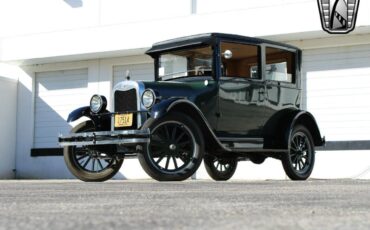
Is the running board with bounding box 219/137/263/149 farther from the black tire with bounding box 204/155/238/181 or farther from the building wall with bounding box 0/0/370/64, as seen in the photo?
the building wall with bounding box 0/0/370/64

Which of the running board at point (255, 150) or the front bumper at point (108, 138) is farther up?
the front bumper at point (108, 138)

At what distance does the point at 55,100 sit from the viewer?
61.4 ft

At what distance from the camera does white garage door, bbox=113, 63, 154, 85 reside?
55.6 ft

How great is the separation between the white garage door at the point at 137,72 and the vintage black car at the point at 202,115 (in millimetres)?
6542

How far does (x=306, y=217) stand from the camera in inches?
142

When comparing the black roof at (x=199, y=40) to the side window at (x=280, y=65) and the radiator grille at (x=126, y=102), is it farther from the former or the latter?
the radiator grille at (x=126, y=102)

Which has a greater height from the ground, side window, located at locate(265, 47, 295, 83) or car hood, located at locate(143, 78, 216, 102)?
side window, located at locate(265, 47, 295, 83)

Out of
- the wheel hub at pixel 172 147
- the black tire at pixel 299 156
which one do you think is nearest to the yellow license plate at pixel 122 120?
the wheel hub at pixel 172 147

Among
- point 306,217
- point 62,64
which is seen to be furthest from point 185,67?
point 62,64

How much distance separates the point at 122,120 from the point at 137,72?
840 cm

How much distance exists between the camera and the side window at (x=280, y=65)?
395 inches

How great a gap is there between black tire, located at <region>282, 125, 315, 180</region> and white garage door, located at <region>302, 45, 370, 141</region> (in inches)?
159

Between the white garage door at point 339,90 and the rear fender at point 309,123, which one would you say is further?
the white garage door at point 339,90

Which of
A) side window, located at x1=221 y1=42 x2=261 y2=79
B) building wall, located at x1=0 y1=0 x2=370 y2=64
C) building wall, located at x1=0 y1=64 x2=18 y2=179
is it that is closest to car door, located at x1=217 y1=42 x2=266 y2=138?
side window, located at x1=221 y1=42 x2=261 y2=79
